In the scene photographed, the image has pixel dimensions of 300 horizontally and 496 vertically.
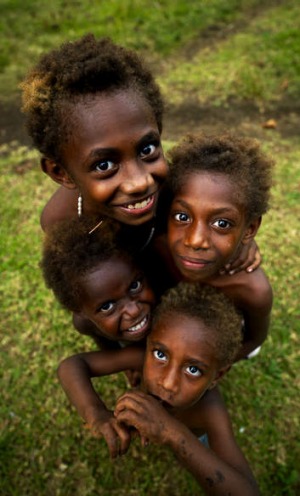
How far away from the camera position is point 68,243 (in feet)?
6.44

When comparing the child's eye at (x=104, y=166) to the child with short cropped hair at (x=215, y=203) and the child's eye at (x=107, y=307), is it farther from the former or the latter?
the child's eye at (x=107, y=307)

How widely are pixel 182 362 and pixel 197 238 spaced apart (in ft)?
1.70

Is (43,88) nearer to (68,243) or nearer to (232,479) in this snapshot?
(68,243)

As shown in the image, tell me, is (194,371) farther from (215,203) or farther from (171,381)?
(215,203)

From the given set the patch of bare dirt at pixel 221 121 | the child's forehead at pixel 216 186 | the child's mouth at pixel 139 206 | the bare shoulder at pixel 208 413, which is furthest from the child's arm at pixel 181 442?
the patch of bare dirt at pixel 221 121

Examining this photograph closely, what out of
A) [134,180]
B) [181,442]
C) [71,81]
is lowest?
[181,442]

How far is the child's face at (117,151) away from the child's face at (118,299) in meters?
0.30

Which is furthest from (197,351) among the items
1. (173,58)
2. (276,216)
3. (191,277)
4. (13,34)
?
(13,34)

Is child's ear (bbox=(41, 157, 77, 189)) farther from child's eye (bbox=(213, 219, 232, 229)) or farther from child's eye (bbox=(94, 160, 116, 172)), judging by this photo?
child's eye (bbox=(213, 219, 232, 229))

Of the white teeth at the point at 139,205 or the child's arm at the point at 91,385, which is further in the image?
the child's arm at the point at 91,385

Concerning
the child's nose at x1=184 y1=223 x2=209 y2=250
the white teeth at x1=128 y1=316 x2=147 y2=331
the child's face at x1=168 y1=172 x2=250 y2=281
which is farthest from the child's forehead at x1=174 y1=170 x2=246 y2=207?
the white teeth at x1=128 y1=316 x2=147 y2=331

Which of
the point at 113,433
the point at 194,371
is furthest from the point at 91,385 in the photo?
the point at 194,371

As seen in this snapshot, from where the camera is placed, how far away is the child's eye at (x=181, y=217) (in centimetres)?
194

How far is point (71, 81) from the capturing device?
166 cm
